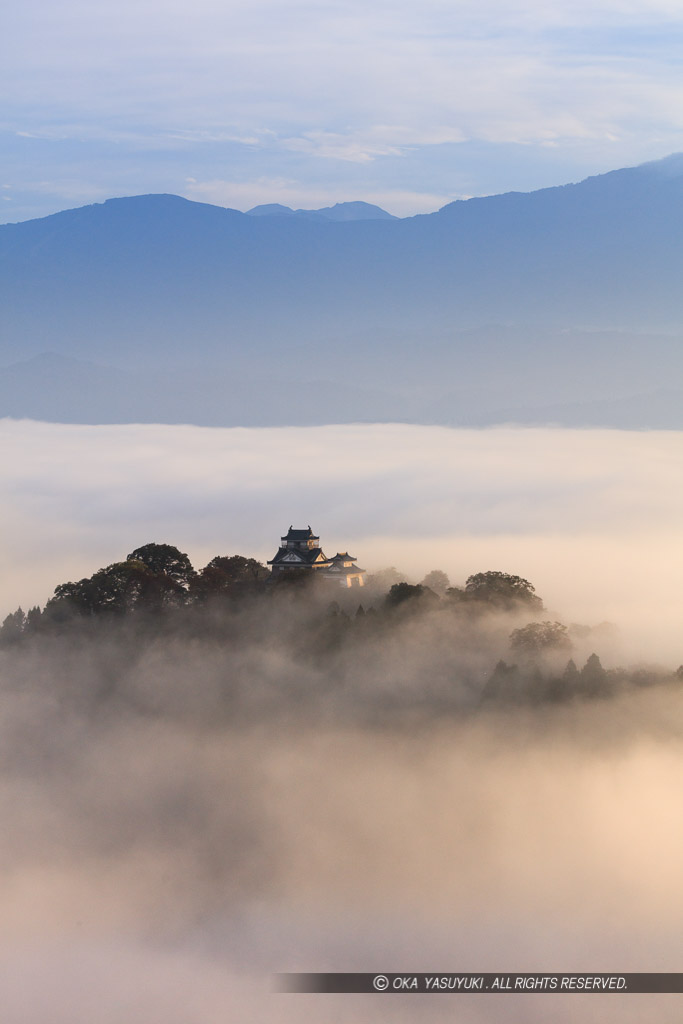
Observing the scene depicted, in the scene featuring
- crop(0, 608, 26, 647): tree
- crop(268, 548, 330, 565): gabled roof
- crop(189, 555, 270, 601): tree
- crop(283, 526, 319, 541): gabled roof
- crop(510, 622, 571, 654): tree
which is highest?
crop(283, 526, 319, 541): gabled roof

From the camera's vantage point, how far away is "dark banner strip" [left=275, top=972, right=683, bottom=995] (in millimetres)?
58625

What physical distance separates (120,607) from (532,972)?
3879 cm

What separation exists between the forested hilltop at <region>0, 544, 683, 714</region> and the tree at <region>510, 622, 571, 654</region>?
0.26 ft

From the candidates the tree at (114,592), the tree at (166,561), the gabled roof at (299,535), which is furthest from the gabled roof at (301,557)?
the tree at (114,592)

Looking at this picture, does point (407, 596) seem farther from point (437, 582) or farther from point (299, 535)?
point (437, 582)

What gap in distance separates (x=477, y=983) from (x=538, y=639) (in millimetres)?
22836

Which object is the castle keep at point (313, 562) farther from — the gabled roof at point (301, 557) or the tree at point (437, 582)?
the tree at point (437, 582)

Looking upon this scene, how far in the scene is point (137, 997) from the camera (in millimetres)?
60969

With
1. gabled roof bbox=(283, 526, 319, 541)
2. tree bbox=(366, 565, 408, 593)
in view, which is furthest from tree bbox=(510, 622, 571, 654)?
gabled roof bbox=(283, 526, 319, 541)

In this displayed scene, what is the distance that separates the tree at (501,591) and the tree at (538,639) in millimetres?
8199

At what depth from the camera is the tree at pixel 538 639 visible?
77.2m

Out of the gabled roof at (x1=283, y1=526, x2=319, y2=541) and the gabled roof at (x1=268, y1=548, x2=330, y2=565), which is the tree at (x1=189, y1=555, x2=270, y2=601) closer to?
the gabled roof at (x1=268, y1=548, x2=330, y2=565)

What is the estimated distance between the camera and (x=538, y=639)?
77.7 metres

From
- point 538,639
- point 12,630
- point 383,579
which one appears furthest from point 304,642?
point 12,630
